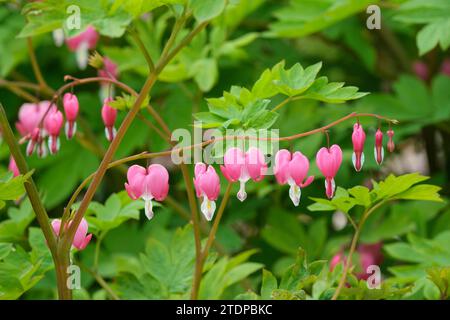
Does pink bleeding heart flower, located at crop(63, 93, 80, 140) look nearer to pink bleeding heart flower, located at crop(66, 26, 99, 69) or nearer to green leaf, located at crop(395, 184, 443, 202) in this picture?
green leaf, located at crop(395, 184, 443, 202)

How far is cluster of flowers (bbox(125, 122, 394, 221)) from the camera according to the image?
1.32 m

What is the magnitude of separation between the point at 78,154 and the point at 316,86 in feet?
4.73

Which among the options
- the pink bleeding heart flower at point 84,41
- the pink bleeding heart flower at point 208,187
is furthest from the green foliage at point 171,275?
the pink bleeding heart flower at point 84,41

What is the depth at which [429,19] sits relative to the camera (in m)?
2.00

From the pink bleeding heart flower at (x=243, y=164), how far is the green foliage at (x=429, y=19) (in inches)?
31.4

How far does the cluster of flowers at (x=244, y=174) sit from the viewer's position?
132 centimetres

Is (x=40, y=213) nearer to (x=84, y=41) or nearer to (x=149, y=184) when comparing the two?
(x=149, y=184)

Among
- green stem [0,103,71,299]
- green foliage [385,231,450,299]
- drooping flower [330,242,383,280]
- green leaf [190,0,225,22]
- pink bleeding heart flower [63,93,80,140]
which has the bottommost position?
drooping flower [330,242,383,280]

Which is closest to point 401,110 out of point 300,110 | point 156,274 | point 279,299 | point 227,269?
point 300,110

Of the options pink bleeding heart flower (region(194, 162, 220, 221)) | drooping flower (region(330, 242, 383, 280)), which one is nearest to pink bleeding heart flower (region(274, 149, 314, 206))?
pink bleeding heart flower (region(194, 162, 220, 221))

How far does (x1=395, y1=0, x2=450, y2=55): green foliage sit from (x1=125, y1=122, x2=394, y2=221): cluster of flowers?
2.07ft

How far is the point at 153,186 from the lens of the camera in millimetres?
1370

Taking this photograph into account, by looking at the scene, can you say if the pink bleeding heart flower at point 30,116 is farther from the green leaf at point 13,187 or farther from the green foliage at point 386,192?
the green foliage at point 386,192
